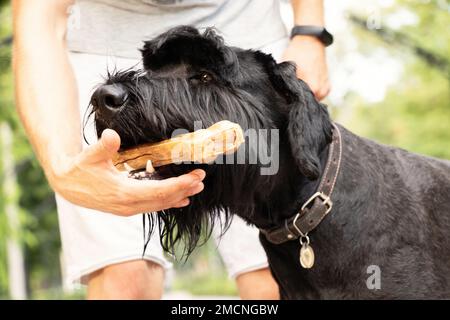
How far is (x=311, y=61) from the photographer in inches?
145

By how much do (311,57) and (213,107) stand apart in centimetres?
96

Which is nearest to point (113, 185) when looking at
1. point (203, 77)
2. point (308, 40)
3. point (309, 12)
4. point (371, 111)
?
point (203, 77)

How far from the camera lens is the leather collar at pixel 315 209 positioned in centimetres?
329

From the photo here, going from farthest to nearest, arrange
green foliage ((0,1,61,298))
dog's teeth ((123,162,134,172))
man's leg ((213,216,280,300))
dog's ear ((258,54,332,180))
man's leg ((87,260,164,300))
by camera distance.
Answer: green foliage ((0,1,61,298)), man's leg ((213,216,280,300)), man's leg ((87,260,164,300)), dog's ear ((258,54,332,180)), dog's teeth ((123,162,134,172))

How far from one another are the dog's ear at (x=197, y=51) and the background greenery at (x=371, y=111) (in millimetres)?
2713

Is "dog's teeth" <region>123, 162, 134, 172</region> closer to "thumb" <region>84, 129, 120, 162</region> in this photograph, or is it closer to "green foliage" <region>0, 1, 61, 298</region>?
"thumb" <region>84, 129, 120, 162</region>

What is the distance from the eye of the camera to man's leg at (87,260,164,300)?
3.62m

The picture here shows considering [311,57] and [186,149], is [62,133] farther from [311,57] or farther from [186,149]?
[311,57]

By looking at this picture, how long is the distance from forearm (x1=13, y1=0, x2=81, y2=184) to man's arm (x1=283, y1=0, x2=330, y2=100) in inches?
47.6

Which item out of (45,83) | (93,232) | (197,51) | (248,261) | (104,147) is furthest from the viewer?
(248,261)

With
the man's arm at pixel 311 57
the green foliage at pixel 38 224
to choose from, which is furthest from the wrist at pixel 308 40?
the green foliage at pixel 38 224

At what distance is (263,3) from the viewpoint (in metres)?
4.05

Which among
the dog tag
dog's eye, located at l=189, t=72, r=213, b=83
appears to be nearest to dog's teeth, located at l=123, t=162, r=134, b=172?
dog's eye, located at l=189, t=72, r=213, b=83

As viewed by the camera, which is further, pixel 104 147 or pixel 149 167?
pixel 149 167
